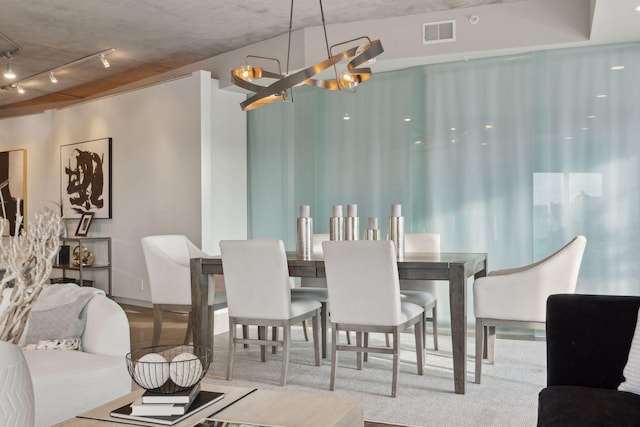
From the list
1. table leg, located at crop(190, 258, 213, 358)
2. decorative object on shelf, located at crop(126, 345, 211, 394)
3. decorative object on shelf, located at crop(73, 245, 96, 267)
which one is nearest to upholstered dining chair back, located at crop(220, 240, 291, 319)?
table leg, located at crop(190, 258, 213, 358)

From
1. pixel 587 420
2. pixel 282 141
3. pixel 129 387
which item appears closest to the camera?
pixel 587 420

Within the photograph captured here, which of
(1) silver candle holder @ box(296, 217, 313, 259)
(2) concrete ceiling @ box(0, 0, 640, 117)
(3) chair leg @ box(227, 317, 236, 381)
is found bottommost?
(3) chair leg @ box(227, 317, 236, 381)

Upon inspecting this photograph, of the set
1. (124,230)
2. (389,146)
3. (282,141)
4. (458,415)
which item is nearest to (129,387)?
(458,415)

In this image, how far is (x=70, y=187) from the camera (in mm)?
7785

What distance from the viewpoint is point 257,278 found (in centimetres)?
378

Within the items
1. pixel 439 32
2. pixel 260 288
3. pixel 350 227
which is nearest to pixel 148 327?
pixel 260 288

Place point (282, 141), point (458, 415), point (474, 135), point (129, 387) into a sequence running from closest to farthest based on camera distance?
1. point (129, 387)
2. point (458, 415)
3. point (474, 135)
4. point (282, 141)

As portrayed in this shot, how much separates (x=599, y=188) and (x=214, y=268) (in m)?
3.16

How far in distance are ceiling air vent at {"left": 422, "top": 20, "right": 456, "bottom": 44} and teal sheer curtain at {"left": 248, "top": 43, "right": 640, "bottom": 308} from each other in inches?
13.1

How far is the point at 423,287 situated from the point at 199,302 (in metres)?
1.68

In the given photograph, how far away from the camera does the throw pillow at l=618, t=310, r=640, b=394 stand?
2053 mm

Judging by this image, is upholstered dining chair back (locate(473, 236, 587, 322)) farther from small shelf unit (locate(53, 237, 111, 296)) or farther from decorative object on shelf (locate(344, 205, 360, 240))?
small shelf unit (locate(53, 237, 111, 296))

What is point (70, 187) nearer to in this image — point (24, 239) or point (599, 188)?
point (599, 188)

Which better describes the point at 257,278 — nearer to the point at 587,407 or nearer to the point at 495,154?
the point at 587,407
